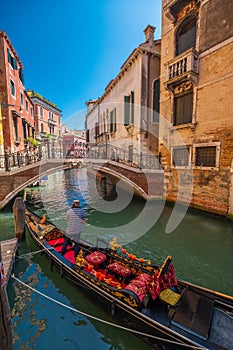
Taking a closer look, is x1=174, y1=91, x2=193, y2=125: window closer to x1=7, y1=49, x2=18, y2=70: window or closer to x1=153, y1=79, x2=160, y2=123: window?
x1=153, y1=79, x2=160, y2=123: window

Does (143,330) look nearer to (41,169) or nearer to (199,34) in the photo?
(41,169)

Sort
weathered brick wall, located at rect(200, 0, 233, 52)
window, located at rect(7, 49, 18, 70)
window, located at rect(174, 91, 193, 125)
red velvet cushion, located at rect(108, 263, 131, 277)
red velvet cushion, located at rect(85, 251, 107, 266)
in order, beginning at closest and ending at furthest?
red velvet cushion, located at rect(108, 263, 131, 277) < red velvet cushion, located at rect(85, 251, 107, 266) < weathered brick wall, located at rect(200, 0, 233, 52) < window, located at rect(174, 91, 193, 125) < window, located at rect(7, 49, 18, 70)

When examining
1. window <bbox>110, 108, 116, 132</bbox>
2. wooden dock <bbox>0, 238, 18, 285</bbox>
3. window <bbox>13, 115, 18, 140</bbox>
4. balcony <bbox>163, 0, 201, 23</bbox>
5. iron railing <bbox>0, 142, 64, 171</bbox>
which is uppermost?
balcony <bbox>163, 0, 201, 23</bbox>

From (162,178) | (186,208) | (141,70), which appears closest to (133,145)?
(162,178)

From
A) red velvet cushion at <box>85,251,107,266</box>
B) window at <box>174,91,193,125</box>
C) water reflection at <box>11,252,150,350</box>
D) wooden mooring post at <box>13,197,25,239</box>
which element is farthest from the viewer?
window at <box>174,91,193,125</box>

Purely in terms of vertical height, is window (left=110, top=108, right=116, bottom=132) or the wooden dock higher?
window (left=110, top=108, right=116, bottom=132)

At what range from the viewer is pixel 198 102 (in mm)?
8328

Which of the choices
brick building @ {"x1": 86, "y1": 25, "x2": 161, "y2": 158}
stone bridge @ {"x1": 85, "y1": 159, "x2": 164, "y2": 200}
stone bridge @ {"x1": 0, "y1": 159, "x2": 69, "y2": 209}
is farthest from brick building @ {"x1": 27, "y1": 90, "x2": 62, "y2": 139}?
stone bridge @ {"x1": 85, "y1": 159, "x2": 164, "y2": 200}

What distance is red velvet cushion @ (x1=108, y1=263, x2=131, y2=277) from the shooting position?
10.9 feet

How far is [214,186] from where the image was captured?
7758mm

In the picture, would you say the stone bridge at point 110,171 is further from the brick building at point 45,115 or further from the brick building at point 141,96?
the brick building at point 45,115

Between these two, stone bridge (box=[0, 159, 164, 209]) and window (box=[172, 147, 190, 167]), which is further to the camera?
window (box=[172, 147, 190, 167])

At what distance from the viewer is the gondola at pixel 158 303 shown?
2232 mm

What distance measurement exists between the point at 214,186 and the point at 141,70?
7.75 m
